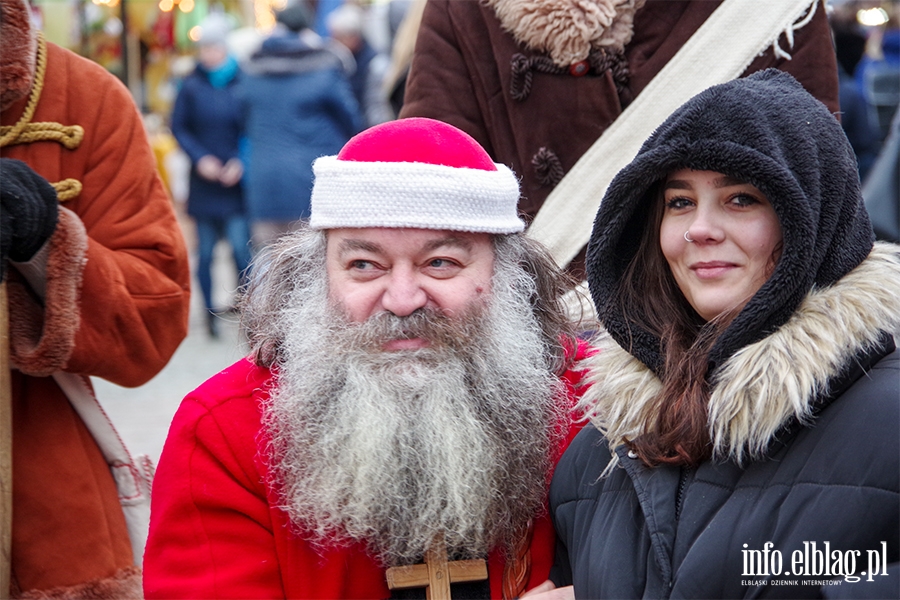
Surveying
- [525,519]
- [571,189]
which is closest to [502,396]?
[525,519]

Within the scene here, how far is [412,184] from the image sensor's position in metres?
2.52

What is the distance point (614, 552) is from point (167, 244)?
1.48 metres

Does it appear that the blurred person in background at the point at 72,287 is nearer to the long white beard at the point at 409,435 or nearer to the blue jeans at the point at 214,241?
the long white beard at the point at 409,435

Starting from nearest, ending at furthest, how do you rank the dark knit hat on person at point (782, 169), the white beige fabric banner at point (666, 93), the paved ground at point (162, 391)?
the dark knit hat on person at point (782, 169), the white beige fabric banner at point (666, 93), the paved ground at point (162, 391)

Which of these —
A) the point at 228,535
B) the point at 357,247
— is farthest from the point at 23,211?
the point at 228,535

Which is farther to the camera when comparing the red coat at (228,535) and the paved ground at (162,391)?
the paved ground at (162,391)

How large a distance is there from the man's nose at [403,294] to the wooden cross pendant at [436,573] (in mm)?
529

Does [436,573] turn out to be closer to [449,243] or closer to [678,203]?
[449,243]

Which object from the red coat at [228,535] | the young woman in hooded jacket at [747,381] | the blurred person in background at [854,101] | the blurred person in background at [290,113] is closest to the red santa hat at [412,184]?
the young woman in hooded jacket at [747,381]

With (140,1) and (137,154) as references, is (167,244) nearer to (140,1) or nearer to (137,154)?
(137,154)

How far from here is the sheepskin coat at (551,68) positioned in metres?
3.24

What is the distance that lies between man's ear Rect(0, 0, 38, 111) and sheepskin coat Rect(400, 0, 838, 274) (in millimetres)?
1132

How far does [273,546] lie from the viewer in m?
2.46

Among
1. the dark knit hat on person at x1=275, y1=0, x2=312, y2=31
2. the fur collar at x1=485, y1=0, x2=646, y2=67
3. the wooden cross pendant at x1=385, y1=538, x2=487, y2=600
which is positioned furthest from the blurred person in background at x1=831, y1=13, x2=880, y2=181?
the wooden cross pendant at x1=385, y1=538, x2=487, y2=600
